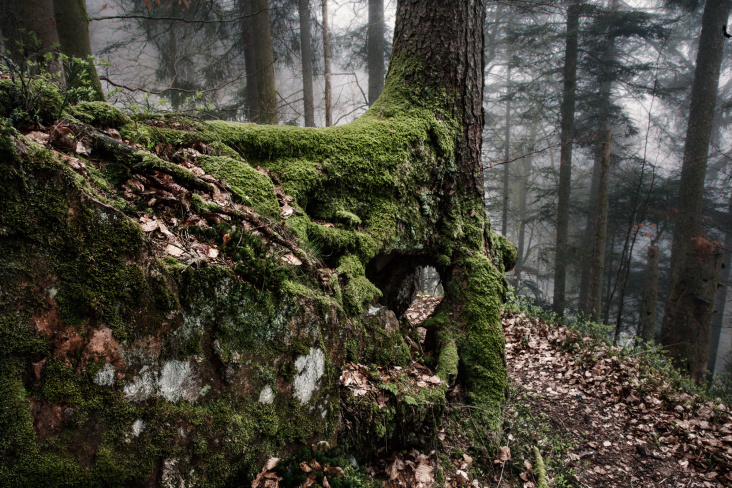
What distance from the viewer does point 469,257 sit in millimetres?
4547

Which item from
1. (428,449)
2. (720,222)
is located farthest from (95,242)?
(720,222)

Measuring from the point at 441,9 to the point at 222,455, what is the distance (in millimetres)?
5202

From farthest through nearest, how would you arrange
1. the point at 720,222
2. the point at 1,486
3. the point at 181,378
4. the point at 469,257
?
1. the point at 720,222
2. the point at 469,257
3. the point at 181,378
4. the point at 1,486

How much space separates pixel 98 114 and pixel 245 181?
116cm

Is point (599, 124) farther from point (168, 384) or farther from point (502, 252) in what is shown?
point (168, 384)

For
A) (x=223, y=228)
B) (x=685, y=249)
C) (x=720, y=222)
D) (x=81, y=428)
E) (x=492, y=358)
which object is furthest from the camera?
(x=720, y=222)

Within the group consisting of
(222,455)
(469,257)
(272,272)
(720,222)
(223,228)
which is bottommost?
(720,222)

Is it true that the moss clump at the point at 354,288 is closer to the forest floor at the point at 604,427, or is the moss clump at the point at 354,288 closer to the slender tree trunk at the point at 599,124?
the forest floor at the point at 604,427

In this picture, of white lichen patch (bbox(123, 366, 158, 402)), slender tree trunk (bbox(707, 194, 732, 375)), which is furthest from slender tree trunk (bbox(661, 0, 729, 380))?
white lichen patch (bbox(123, 366, 158, 402))

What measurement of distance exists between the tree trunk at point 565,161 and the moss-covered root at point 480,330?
11615 millimetres

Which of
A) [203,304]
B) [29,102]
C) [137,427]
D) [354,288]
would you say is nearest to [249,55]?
[29,102]

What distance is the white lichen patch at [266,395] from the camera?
7.22 ft

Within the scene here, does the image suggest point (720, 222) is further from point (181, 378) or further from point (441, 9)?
point (181, 378)

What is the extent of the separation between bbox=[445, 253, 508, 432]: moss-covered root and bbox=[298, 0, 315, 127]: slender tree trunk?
35.2 ft
